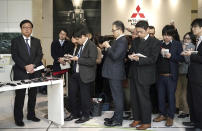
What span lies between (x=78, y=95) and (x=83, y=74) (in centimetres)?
61

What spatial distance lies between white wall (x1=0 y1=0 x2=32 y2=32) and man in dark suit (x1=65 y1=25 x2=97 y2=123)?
256cm

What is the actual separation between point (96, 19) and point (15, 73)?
4895mm

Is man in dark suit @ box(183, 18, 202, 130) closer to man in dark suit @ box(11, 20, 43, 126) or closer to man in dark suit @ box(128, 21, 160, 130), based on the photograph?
man in dark suit @ box(128, 21, 160, 130)

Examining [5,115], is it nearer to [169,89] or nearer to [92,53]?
[92,53]

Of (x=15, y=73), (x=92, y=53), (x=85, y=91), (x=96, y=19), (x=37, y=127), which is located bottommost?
(x=37, y=127)

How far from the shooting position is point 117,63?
12.2ft

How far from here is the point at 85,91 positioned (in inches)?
157

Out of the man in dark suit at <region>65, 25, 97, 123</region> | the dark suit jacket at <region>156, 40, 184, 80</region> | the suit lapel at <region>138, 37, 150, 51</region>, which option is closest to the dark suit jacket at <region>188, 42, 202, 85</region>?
the dark suit jacket at <region>156, 40, 184, 80</region>

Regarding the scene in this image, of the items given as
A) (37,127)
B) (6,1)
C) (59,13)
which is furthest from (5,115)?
(59,13)

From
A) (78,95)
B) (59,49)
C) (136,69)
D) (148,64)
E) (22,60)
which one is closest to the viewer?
(148,64)

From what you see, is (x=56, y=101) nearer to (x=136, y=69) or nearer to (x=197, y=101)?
(x=136, y=69)

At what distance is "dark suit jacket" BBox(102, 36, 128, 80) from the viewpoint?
362cm

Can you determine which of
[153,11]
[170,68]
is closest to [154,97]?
[170,68]

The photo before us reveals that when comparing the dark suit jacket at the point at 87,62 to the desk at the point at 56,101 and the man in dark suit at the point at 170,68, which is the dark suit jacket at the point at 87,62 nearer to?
the desk at the point at 56,101
